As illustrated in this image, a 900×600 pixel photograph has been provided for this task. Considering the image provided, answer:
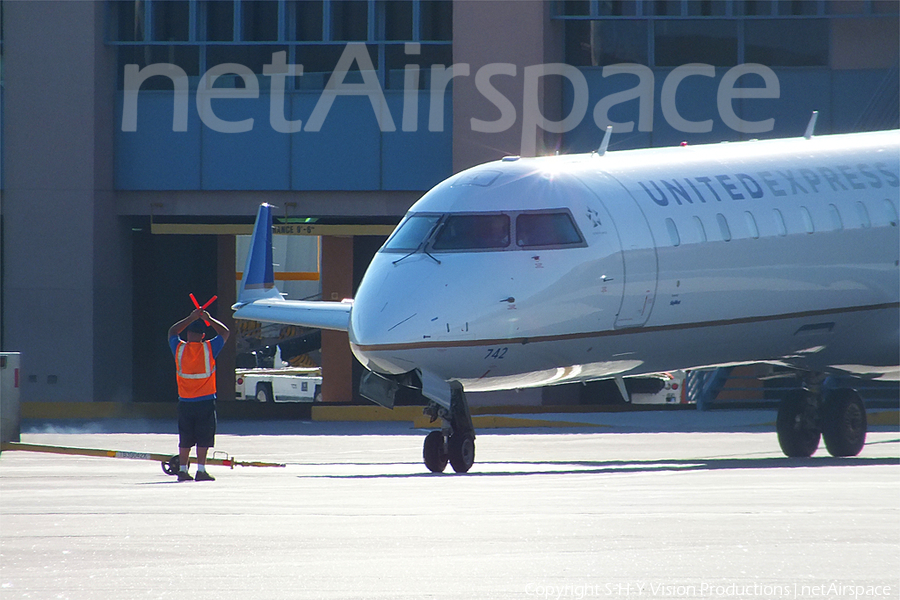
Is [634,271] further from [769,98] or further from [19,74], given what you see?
[19,74]

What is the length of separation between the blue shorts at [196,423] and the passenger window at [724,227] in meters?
5.75

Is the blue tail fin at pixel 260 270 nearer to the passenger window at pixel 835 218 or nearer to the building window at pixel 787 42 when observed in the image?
the passenger window at pixel 835 218

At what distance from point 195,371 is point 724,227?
5871mm

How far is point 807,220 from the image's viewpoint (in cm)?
1588

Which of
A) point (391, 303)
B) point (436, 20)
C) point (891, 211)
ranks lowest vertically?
point (391, 303)

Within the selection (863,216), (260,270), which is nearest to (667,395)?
(260,270)

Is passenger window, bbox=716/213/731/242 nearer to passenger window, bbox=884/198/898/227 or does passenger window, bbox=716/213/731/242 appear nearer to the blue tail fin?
passenger window, bbox=884/198/898/227

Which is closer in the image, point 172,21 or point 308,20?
point 308,20

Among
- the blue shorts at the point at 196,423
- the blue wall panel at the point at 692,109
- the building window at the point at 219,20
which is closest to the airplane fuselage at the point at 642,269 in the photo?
the blue shorts at the point at 196,423

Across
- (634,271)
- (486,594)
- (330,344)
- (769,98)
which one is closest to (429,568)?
(486,594)

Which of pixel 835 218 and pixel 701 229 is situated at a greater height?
pixel 835 218

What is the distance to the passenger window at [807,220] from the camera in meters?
15.8

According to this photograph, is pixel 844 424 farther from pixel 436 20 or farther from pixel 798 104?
pixel 436 20

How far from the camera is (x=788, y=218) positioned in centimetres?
1571
